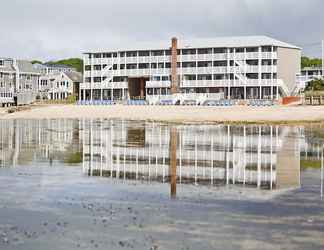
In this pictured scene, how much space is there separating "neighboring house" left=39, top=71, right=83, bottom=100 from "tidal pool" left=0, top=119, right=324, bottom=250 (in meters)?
122

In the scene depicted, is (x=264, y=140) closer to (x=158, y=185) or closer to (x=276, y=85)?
(x=158, y=185)

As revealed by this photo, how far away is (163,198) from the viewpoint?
637 inches

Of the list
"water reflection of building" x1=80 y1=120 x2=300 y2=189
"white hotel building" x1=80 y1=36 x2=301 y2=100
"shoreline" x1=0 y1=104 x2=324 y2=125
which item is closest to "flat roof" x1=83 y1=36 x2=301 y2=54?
"white hotel building" x1=80 y1=36 x2=301 y2=100

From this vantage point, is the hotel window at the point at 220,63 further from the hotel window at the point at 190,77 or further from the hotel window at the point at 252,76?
the hotel window at the point at 252,76

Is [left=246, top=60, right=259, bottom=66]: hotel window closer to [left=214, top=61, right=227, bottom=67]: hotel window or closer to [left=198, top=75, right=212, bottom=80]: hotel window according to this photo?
[left=214, top=61, right=227, bottom=67]: hotel window

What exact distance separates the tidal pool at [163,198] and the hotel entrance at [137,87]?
93181mm

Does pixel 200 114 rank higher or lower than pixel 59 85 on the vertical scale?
lower

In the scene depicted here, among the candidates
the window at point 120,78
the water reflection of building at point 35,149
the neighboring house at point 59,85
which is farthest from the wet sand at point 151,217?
the neighboring house at point 59,85

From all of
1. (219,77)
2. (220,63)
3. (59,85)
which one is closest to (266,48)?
(220,63)

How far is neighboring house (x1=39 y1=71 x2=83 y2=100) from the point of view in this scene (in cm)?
15162

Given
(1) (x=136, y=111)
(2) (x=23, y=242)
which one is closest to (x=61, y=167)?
(2) (x=23, y=242)

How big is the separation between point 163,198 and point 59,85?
139068 mm

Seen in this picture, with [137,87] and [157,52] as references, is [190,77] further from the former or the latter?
[137,87]

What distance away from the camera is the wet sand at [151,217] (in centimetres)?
1126
